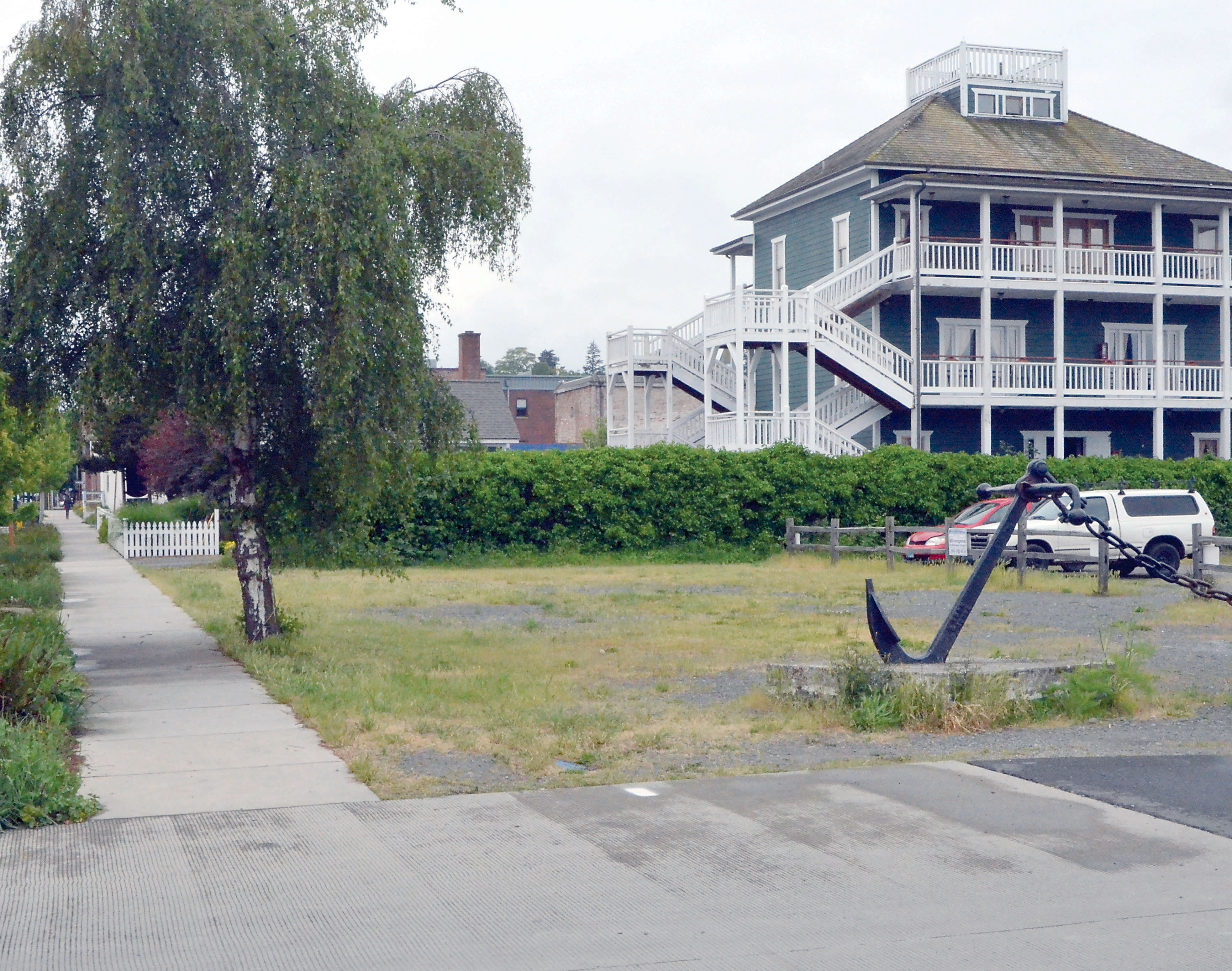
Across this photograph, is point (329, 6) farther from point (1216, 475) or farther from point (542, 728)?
point (1216, 475)

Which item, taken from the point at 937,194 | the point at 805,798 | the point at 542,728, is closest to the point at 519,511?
the point at 937,194

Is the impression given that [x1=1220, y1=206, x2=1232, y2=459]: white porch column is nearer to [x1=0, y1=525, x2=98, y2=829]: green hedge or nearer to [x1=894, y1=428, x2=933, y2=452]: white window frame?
[x1=894, y1=428, x2=933, y2=452]: white window frame

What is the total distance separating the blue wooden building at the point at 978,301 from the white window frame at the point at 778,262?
0.09 meters

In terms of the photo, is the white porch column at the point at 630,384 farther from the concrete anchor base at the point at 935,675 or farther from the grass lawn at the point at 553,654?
the concrete anchor base at the point at 935,675

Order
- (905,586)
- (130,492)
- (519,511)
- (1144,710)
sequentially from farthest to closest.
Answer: (130,492)
(519,511)
(905,586)
(1144,710)

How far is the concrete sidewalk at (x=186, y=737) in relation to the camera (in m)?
8.31

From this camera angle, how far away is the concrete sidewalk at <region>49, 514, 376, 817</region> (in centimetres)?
831

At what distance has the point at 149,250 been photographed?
13.2m

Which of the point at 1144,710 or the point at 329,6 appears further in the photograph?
the point at 329,6

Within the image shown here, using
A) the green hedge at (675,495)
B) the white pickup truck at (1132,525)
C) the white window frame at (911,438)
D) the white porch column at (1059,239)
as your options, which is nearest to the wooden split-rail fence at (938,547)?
the white pickup truck at (1132,525)

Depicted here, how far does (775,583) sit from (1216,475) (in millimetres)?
16009

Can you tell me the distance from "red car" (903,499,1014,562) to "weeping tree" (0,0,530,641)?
16.6 metres

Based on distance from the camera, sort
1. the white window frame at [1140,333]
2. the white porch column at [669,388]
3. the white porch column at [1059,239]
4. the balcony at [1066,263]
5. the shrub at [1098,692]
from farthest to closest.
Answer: the white window frame at [1140,333] < the white porch column at [669,388] < the white porch column at [1059,239] < the balcony at [1066,263] < the shrub at [1098,692]

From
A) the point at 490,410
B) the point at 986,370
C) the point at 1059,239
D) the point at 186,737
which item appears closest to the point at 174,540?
the point at 986,370
